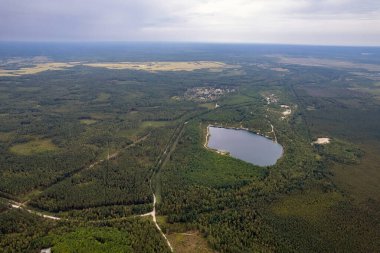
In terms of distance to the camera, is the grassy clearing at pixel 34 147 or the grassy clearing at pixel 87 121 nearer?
the grassy clearing at pixel 34 147

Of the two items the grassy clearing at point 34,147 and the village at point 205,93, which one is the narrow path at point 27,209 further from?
the village at point 205,93

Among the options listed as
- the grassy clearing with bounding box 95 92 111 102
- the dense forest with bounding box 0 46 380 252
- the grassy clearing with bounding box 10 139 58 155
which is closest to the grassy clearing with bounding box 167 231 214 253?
the dense forest with bounding box 0 46 380 252

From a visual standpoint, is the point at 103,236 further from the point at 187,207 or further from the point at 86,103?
the point at 86,103

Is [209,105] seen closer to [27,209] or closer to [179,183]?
[179,183]

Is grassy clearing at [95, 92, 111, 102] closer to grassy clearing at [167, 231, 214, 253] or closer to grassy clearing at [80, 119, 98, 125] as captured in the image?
grassy clearing at [80, 119, 98, 125]

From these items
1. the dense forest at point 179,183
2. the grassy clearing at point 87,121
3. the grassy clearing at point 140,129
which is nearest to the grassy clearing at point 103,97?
the dense forest at point 179,183

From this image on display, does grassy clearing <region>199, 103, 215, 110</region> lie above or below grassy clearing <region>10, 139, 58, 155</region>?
below
